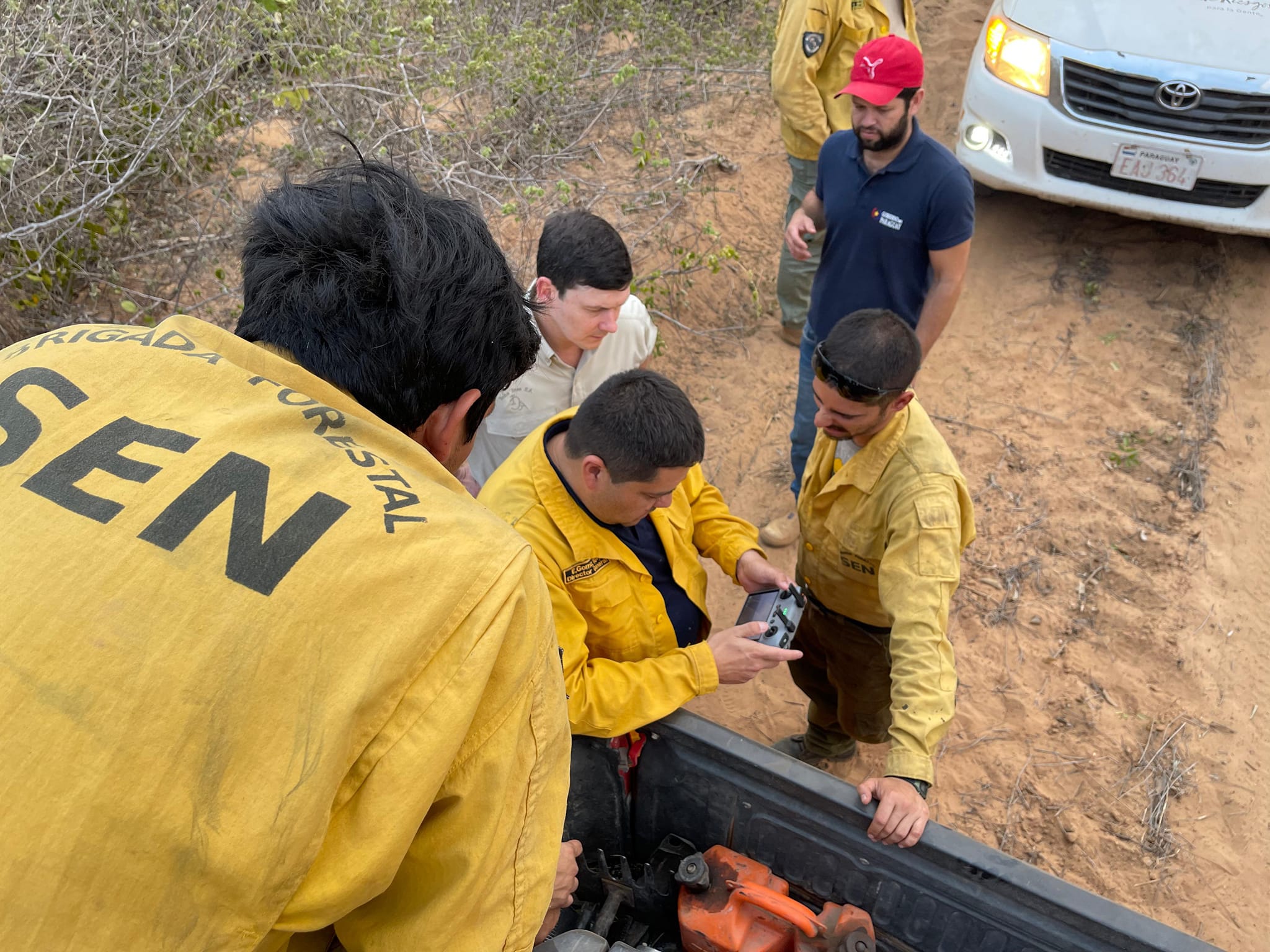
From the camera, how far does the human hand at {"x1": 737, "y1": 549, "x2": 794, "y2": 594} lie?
2482 millimetres

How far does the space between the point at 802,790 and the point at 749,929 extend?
1.12ft

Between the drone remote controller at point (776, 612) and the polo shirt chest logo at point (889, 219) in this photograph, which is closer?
the drone remote controller at point (776, 612)

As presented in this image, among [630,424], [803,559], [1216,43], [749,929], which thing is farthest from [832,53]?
[749,929]

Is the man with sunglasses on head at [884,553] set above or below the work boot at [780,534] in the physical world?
above

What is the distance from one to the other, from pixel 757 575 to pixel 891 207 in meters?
1.62

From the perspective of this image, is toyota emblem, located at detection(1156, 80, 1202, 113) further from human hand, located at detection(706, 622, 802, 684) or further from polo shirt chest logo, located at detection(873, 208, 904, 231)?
human hand, located at detection(706, 622, 802, 684)

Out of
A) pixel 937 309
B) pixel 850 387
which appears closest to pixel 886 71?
pixel 937 309

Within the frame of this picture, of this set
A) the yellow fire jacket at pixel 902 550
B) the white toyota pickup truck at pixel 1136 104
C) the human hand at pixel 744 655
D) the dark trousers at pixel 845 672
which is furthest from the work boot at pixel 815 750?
the white toyota pickup truck at pixel 1136 104

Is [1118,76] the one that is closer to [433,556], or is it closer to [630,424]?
[630,424]

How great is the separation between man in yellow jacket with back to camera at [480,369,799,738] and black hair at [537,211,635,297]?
510 millimetres

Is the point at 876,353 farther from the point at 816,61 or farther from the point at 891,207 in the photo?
the point at 816,61

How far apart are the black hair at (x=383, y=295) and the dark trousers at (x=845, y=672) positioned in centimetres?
173

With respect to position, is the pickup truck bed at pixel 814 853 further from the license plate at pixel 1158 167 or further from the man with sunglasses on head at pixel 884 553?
the license plate at pixel 1158 167

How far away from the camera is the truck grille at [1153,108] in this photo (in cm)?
459
